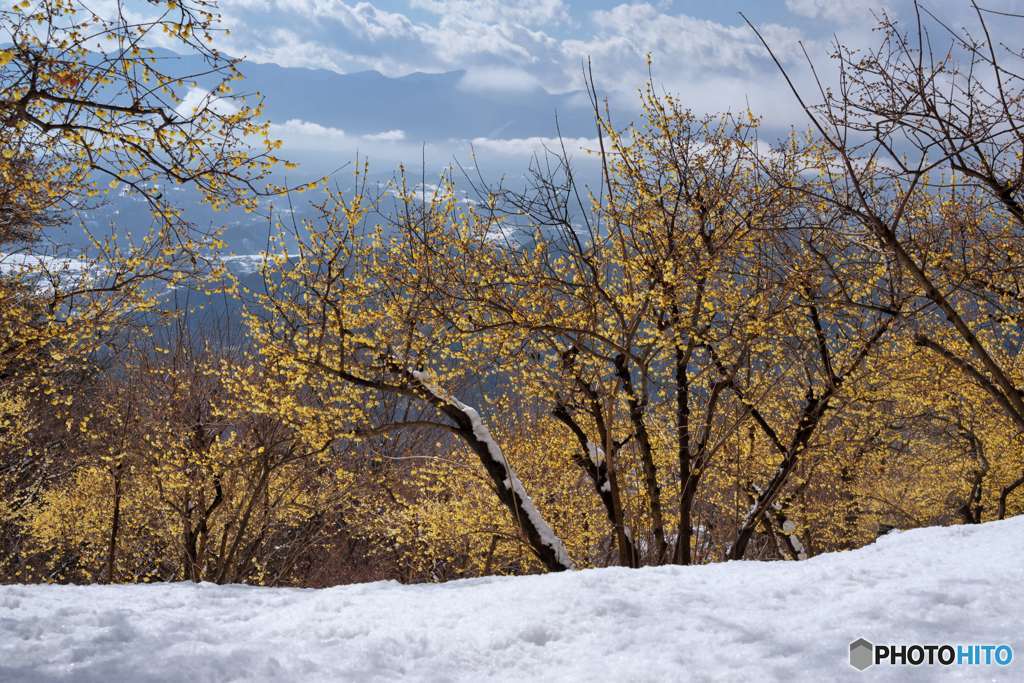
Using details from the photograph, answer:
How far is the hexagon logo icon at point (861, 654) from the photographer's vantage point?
2752 millimetres

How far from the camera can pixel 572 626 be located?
11.3 ft

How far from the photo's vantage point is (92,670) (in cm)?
299

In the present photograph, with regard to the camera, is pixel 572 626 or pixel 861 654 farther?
pixel 572 626

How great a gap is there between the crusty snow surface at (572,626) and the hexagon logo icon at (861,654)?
56 mm

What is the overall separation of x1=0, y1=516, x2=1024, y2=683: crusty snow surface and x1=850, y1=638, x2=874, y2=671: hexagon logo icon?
0.06 metres

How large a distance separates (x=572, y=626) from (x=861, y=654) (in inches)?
53.9

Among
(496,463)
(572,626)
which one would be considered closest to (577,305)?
(496,463)

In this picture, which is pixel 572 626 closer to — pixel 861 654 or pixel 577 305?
pixel 861 654

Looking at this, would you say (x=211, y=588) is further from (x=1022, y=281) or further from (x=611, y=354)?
(x=1022, y=281)

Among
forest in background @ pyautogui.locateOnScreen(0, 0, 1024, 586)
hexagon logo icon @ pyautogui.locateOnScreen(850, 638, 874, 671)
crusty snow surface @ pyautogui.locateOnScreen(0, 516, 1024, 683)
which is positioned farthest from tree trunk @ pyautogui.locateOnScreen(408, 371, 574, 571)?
hexagon logo icon @ pyautogui.locateOnScreen(850, 638, 874, 671)

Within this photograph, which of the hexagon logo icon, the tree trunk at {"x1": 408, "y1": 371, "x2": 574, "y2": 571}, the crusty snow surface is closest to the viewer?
the hexagon logo icon

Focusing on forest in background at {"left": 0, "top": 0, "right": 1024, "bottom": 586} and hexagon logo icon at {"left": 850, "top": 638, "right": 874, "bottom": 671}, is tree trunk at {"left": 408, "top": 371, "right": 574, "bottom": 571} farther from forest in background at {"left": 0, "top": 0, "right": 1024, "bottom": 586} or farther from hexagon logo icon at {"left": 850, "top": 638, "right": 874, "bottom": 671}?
hexagon logo icon at {"left": 850, "top": 638, "right": 874, "bottom": 671}

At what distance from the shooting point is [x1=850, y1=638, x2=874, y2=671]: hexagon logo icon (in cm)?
275

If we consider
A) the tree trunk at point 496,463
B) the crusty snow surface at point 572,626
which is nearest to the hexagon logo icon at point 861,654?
the crusty snow surface at point 572,626
